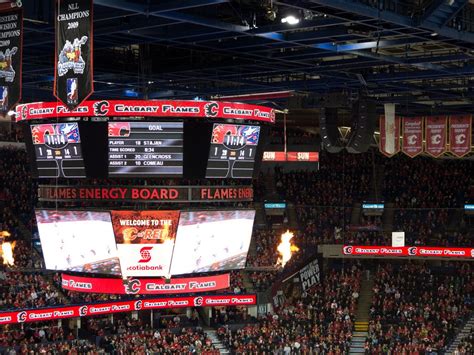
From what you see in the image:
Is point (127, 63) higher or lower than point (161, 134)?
higher

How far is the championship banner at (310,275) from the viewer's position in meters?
47.6

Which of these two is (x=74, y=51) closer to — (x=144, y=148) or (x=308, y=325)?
(x=144, y=148)

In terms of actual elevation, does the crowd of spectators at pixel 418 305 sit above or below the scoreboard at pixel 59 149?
below

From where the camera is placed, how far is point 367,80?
32875mm

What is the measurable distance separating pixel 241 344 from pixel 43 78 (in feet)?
50.6

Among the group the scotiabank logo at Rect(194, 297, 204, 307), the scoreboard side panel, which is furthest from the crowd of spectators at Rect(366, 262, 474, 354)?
the scoreboard side panel

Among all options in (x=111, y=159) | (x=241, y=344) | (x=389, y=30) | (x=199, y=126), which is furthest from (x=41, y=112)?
(x=241, y=344)

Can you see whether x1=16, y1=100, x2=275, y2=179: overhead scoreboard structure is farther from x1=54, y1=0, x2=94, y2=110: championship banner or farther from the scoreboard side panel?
x1=54, y1=0, x2=94, y2=110: championship banner

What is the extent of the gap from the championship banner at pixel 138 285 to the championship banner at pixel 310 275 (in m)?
21.0

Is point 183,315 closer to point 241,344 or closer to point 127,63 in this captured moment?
point 241,344

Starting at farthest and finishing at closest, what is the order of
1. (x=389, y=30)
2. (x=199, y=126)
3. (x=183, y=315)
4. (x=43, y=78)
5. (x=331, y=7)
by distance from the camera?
1. (x=183, y=315)
2. (x=43, y=78)
3. (x=199, y=126)
4. (x=389, y=30)
5. (x=331, y=7)

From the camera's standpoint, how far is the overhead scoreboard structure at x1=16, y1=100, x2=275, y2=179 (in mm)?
24484

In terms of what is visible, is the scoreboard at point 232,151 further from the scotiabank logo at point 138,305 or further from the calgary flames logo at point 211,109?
the scotiabank logo at point 138,305

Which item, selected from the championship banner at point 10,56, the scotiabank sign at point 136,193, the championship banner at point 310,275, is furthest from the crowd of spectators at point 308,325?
the championship banner at point 10,56
